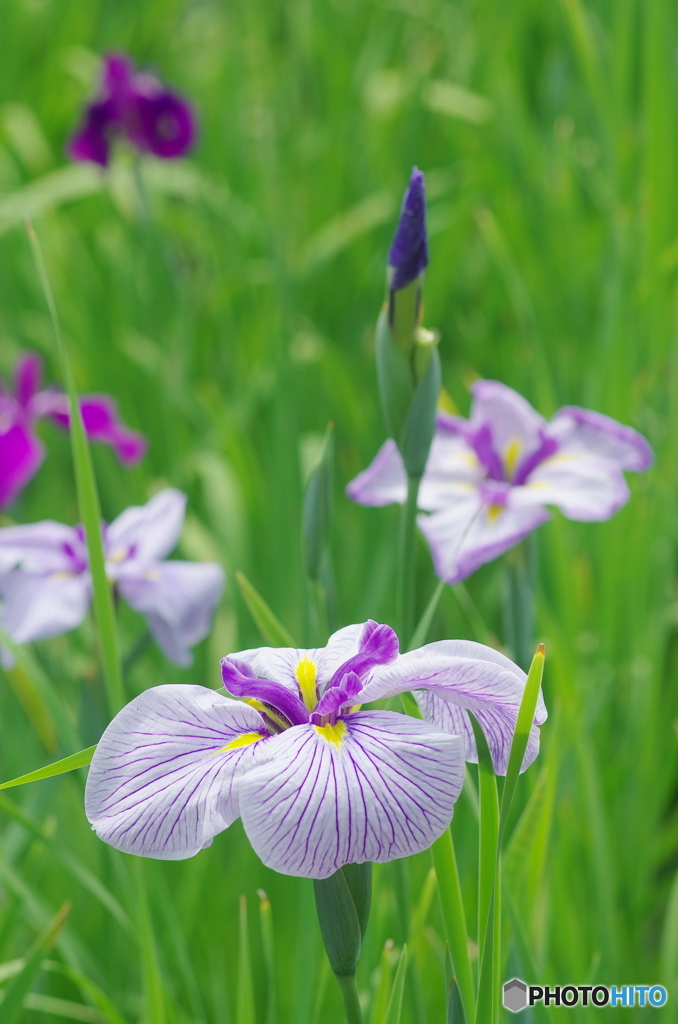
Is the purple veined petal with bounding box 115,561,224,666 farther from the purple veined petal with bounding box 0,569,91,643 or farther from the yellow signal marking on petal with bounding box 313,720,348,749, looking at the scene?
the yellow signal marking on petal with bounding box 313,720,348,749

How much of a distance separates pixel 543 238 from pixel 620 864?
125 centimetres

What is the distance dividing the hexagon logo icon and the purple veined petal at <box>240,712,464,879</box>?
0.30m

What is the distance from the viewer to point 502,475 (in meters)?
0.99

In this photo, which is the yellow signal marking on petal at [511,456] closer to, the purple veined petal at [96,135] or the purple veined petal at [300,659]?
the purple veined petal at [300,659]

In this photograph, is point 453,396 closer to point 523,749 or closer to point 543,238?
point 543,238

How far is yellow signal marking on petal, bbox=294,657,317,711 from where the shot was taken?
1.70 ft

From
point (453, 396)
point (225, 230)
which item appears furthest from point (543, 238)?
point (225, 230)

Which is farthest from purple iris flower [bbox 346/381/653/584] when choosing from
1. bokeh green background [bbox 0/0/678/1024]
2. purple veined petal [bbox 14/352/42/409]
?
purple veined petal [bbox 14/352/42/409]

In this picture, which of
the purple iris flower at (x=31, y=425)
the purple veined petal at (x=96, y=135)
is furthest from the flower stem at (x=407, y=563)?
the purple veined petal at (x=96, y=135)

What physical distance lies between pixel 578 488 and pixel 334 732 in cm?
50

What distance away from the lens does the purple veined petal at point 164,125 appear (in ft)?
6.50

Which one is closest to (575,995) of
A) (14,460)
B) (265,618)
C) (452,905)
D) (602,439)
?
(452,905)

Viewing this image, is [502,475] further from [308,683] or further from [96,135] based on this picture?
[96,135]

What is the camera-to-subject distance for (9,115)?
2457 millimetres
